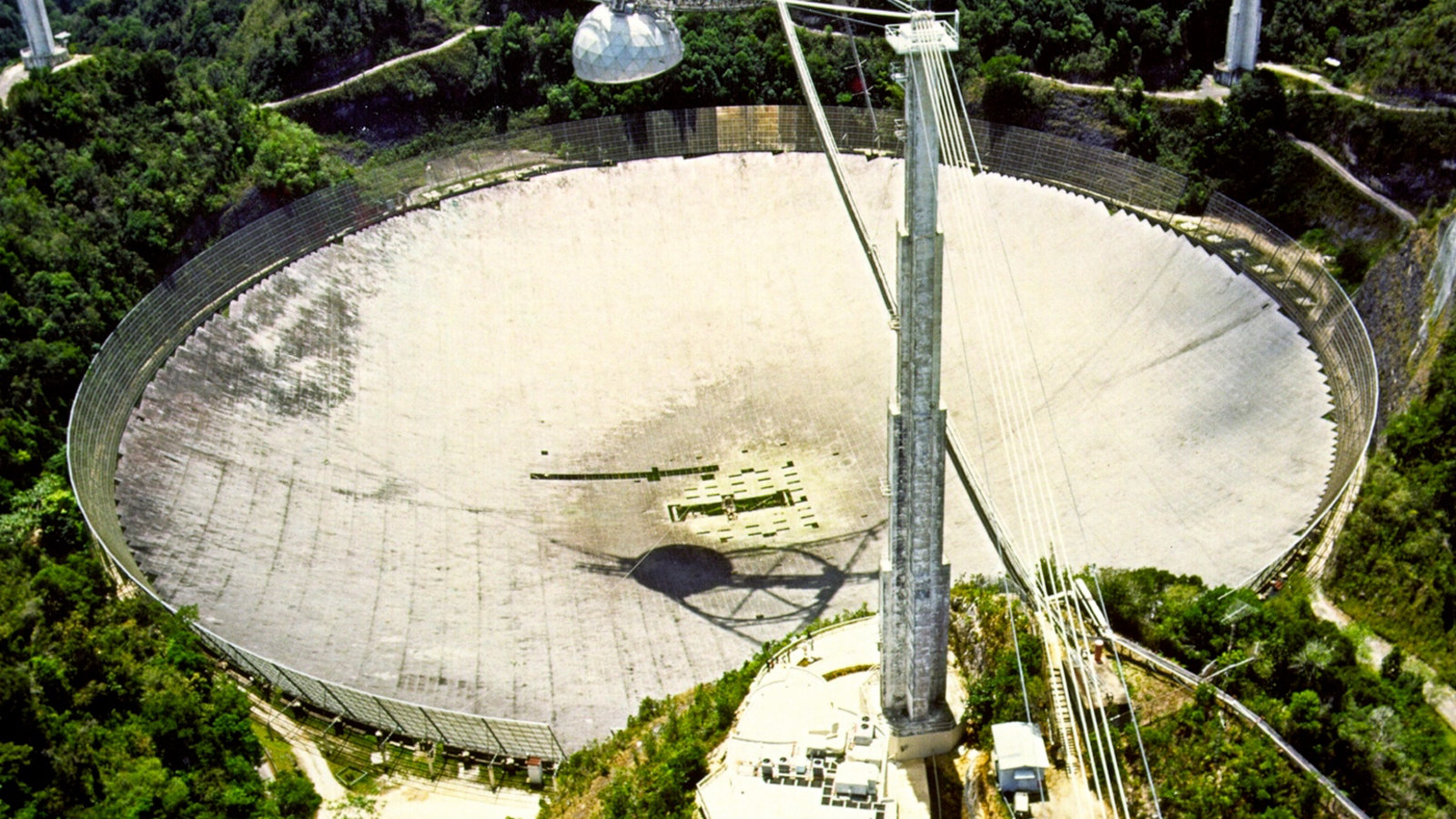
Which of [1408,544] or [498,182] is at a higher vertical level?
[498,182]

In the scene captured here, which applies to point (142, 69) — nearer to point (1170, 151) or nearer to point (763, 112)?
point (763, 112)

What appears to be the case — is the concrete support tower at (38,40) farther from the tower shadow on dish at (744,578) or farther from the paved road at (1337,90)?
the paved road at (1337,90)

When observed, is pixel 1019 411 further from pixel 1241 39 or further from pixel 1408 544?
pixel 1241 39

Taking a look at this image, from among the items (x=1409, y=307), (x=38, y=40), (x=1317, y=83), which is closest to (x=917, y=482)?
(x=1409, y=307)

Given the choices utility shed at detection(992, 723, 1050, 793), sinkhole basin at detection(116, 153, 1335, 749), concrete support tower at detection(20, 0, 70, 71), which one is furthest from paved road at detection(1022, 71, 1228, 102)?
concrete support tower at detection(20, 0, 70, 71)

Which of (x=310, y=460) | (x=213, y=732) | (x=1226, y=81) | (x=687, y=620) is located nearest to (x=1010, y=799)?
(x=687, y=620)

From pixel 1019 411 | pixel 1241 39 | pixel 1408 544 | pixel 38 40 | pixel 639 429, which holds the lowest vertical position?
pixel 1408 544
